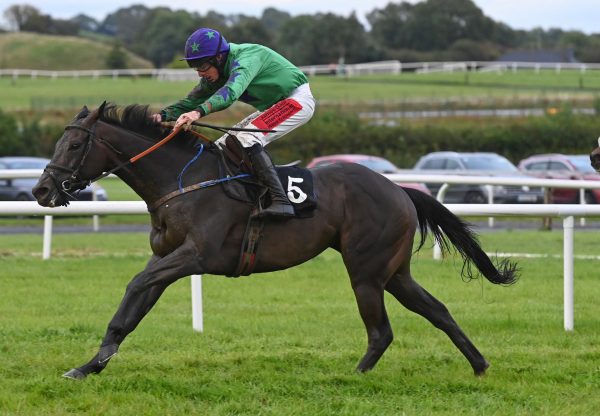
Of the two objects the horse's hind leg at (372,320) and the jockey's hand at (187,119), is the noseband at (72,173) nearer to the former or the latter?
the jockey's hand at (187,119)

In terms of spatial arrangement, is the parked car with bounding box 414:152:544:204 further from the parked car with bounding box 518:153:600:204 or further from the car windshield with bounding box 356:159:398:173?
the car windshield with bounding box 356:159:398:173

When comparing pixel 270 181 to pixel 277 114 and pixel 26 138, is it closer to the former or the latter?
pixel 277 114

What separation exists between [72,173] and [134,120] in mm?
529

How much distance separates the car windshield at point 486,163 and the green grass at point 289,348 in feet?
41.2

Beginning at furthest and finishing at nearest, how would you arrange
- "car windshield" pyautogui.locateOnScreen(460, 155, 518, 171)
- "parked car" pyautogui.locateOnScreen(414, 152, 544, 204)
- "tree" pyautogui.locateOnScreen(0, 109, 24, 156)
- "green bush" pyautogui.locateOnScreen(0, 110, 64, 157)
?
"green bush" pyautogui.locateOnScreen(0, 110, 64, 157) → "tree" pyautogui.locateOnScreen(0, 109, 24, 156) → "car windshield" pyautogui.locateOnScreen(460, 155, 518, 171) → "parked car" pyautogui.locateOnScreen(414, 152, 544, 204)

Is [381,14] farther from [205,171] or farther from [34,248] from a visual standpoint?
[205,171]

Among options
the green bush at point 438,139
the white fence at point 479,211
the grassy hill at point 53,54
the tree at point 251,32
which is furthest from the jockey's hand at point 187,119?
the tree at point 251,32

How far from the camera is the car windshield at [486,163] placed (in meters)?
24.6

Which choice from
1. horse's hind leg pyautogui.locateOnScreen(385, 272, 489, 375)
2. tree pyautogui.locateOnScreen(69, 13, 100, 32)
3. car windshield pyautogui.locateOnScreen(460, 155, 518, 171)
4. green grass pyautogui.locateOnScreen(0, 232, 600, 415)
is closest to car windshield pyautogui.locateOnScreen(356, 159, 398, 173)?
car windshield pyautogui.locateOnScreen(460, 155, 518, 171)

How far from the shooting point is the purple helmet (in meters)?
6.61

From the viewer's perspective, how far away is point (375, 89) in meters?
57.6

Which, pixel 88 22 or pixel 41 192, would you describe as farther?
pixel 88 22

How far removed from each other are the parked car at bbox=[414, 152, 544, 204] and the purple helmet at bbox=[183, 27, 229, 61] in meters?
13.3

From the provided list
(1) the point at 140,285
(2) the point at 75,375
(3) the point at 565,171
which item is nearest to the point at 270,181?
(1) the point at 140,285
